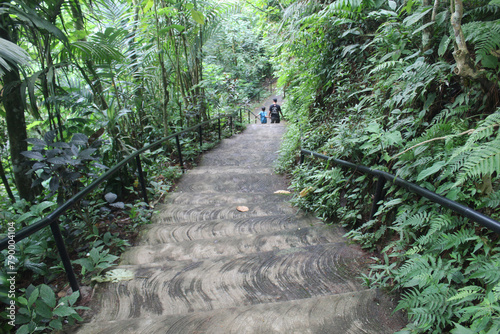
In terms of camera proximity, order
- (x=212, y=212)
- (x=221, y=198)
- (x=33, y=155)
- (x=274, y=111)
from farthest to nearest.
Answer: (x=274, y=111), (x=221, y=198), (x=212, y=212), (x=33, y=155)

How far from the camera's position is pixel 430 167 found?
1.47 metres

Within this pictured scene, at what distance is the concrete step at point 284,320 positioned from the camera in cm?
134

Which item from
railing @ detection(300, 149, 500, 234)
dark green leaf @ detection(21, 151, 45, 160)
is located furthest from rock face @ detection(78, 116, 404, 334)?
dark green leaf @ detection(21, 151, 45, 160)

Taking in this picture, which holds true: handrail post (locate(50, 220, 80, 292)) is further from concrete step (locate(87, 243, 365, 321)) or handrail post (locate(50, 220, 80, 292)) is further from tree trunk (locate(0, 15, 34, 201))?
tree trunk (locate(0, 15, 34, 201))

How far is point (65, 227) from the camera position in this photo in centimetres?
217

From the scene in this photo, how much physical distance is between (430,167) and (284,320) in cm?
111

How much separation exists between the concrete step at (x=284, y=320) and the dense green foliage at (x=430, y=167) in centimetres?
16

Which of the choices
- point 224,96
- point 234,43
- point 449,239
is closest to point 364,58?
point 449,239

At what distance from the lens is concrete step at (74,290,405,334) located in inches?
52.9

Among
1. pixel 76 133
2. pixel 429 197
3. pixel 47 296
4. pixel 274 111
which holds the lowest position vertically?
pixel 47 296

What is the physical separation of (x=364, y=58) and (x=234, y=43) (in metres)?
17.3

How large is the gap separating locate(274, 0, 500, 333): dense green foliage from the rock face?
20 cm

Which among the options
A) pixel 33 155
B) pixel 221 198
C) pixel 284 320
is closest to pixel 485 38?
pixel 284 320

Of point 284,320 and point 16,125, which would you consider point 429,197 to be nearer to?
point 284,320
